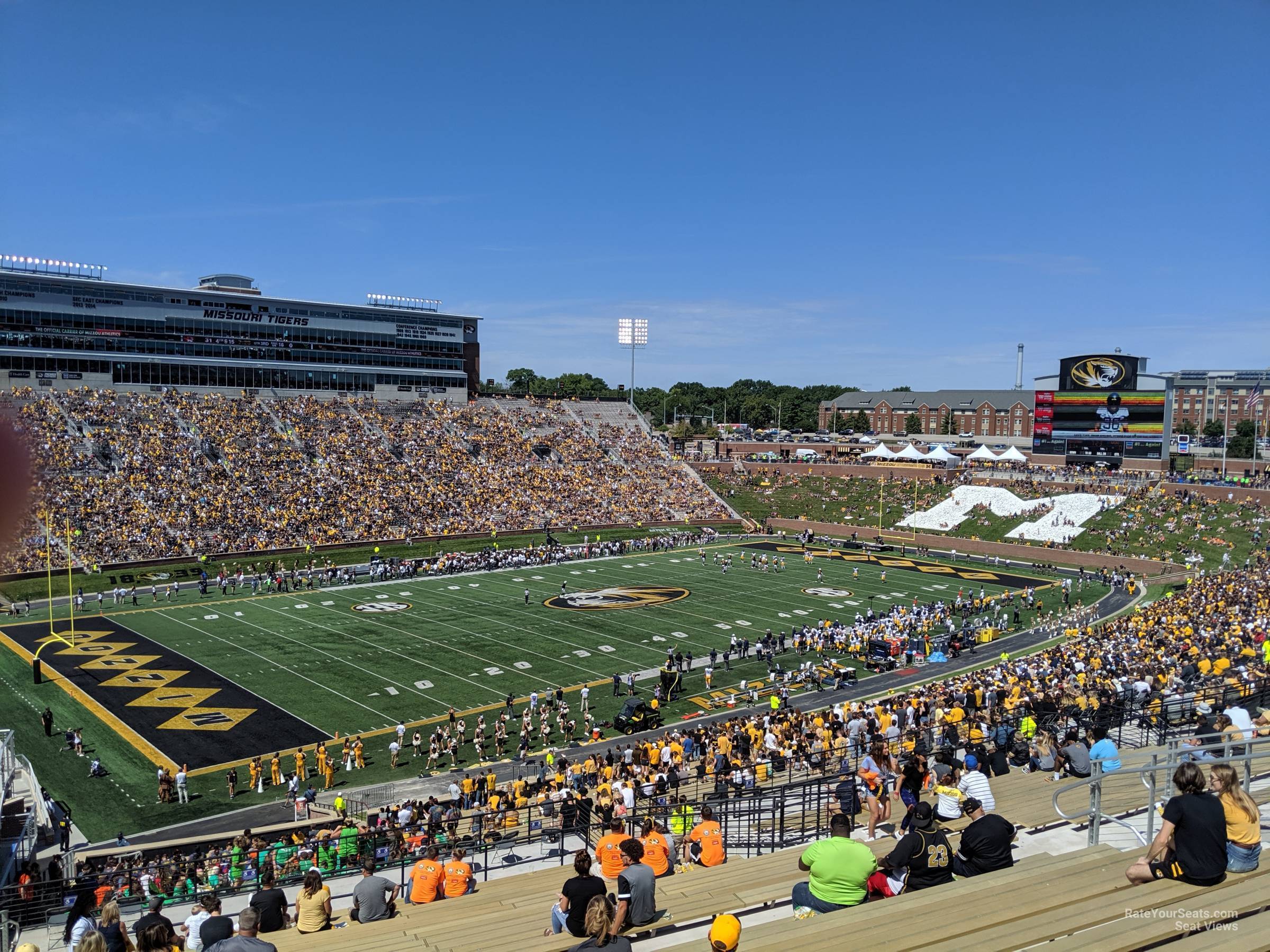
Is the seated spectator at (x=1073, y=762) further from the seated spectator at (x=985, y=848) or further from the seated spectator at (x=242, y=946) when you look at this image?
the seated spectator at (x=242, y=946)

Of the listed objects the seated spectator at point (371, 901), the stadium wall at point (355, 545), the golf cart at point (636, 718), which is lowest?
the golf cart at point (636, 718)

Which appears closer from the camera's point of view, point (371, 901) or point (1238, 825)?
point (1238, 825)

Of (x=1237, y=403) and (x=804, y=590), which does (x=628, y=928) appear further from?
(x=1237, y=403)

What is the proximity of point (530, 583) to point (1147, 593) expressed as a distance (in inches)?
1166

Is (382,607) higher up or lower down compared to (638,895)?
lower down

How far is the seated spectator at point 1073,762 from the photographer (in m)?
13.1

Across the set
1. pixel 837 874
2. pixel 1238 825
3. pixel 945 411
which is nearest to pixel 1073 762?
pixel 1238 825

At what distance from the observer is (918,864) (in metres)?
7.49

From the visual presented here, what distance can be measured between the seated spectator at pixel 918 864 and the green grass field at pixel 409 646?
17184 millimetres

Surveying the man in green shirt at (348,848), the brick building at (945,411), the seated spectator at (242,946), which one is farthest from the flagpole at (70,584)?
the brick building at (945,411)

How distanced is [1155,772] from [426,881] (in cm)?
730

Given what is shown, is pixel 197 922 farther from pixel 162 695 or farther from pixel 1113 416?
pixel 1113 416

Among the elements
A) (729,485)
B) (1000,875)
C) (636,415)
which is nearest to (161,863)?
(1000,875)

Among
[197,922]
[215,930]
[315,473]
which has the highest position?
[315,473]
